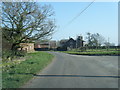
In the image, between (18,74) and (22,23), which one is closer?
(18,74)

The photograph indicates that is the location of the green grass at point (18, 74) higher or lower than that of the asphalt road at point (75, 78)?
higher

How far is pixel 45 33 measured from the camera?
88.7 ft

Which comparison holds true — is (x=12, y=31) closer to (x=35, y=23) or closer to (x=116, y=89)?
(x=35, y=23)

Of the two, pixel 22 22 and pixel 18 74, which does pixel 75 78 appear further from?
pixel 22 22

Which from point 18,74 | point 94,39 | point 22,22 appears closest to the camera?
point 18,74

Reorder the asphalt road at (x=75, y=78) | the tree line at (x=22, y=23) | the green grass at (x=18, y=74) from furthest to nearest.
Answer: the tree line at (x=22, y=23) → the asphalt road at (x=75, y=78) → the green grass at (x=18, y=74)

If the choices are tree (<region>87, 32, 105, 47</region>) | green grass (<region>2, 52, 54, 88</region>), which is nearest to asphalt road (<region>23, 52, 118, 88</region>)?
green grass (<region>2, 52, 54, 88</region>)

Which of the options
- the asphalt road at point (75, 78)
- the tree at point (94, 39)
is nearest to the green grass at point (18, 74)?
the asphalt road at point (75, 78)

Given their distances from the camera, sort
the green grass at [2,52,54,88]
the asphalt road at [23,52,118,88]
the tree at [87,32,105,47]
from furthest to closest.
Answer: the tree at [87,32,105,47] < the asphalt road at [23,52,118,88] < the green grass at [2,52,54,88]

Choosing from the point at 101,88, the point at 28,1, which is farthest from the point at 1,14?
the point at 101,88

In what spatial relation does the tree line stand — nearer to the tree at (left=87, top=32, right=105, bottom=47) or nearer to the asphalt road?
the asphalt road

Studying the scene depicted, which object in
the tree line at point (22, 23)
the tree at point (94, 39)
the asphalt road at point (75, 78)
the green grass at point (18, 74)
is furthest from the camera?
the tree at point (94, 39)

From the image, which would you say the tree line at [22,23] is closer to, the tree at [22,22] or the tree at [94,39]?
the tree at [22,22]

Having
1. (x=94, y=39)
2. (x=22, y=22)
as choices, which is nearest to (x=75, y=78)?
(x=22, y=22)
